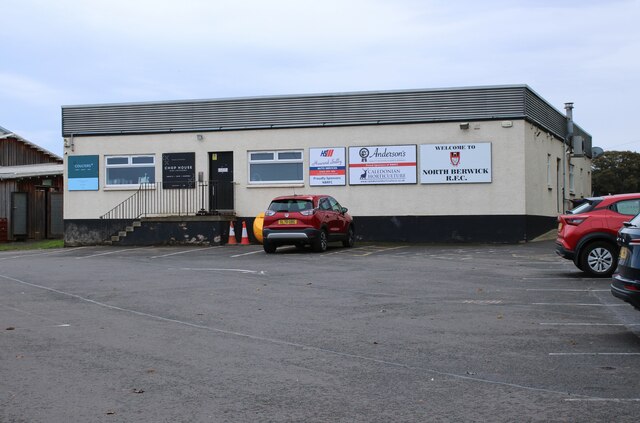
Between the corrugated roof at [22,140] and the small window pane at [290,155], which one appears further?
the corrugated roof at [22,140]

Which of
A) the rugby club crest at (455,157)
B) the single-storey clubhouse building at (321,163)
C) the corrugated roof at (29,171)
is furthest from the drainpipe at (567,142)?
the corrugated roof at (29,171)

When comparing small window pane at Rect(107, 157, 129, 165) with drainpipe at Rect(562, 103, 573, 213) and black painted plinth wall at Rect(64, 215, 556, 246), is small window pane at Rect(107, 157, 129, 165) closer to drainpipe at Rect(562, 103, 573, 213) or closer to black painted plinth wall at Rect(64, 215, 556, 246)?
black painted plinth wall at Rect(64, 215, 556, 246)

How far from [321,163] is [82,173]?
9.47 m

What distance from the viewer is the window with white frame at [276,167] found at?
27281 mm

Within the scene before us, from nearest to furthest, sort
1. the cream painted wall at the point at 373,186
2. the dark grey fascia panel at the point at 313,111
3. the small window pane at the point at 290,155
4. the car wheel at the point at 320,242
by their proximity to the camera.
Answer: the car wheel at the point at 320,242
the cream painted wall at the point at 373,186
the dark grey fascia panel at the point at 313,111
the small window pane at the point at 290,155

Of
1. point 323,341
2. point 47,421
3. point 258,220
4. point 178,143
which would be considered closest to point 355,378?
point 323,341

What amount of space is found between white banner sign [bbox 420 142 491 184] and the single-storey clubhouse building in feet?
0.11

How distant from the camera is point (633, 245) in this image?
8.06 meters

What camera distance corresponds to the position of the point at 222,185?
2781 centimetres

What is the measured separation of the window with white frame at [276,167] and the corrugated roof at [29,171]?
14.1m

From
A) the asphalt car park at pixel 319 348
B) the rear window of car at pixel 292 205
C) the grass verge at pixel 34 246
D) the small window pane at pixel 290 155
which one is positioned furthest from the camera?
the grass verge at pixel 34 246

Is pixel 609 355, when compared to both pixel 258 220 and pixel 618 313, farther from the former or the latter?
pixel 258 220

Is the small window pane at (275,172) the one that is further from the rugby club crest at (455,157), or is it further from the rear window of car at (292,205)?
the rear window of car at (292,205)

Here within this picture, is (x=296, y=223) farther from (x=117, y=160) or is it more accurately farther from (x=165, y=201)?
(x=117, y=160)
